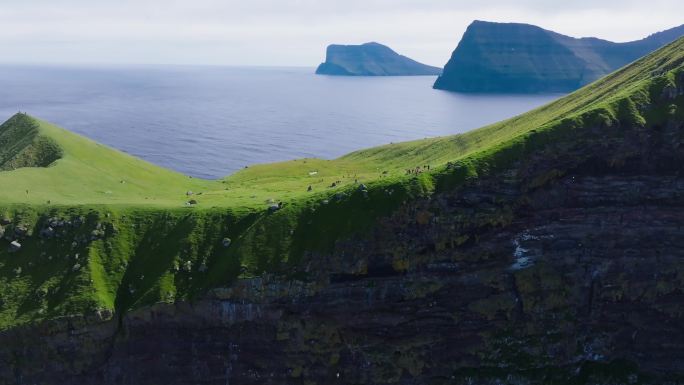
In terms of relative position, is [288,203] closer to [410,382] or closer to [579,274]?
[410,382]

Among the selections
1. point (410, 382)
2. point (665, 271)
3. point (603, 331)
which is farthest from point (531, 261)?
point (410, 382)

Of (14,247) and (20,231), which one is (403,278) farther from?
(20,231)

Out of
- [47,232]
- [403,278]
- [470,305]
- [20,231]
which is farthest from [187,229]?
[470,305]

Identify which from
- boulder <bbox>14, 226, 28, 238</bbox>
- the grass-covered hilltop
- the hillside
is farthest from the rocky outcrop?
boulder <bbox>14, 226, 28, 238</bbox>

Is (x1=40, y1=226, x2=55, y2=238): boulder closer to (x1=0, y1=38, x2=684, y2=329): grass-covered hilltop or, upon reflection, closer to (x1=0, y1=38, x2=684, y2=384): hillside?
(x1=0, y1=38, x2=684, y2=329): grass-covered hilltop

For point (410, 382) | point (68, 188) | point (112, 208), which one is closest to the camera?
point (410, 382)

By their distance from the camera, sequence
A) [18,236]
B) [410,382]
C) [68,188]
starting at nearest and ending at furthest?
[410,382], [18,236], [68,188]
